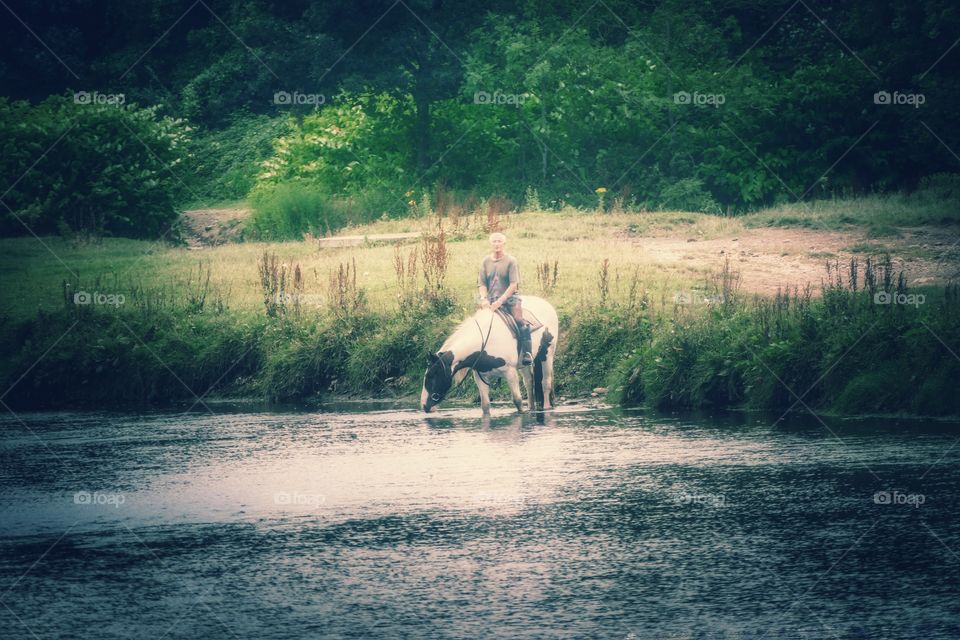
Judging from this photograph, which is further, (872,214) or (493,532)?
(872,214)

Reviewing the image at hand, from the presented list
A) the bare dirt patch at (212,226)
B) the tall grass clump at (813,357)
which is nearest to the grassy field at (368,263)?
the bare dirt patch at (212,226)

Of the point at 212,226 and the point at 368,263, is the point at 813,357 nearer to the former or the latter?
the point at 368,263

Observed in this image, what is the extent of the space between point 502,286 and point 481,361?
41.9 inches

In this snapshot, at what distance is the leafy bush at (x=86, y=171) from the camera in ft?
115

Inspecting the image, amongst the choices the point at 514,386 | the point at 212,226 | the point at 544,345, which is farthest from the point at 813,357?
the point at 212,226

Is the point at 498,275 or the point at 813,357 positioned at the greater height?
the point at 498,275

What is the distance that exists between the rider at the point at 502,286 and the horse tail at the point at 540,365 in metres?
0.47

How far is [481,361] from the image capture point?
1817 centimetres

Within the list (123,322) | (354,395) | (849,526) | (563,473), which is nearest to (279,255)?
(123,322)

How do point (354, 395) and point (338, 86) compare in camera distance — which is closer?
point (354, 395)

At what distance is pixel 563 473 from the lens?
13.7 m

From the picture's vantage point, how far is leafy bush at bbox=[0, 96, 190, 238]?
3497 centimetres

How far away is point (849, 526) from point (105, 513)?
653 centimetres

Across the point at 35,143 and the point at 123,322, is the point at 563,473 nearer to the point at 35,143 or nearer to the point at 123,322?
the point at 123,322
